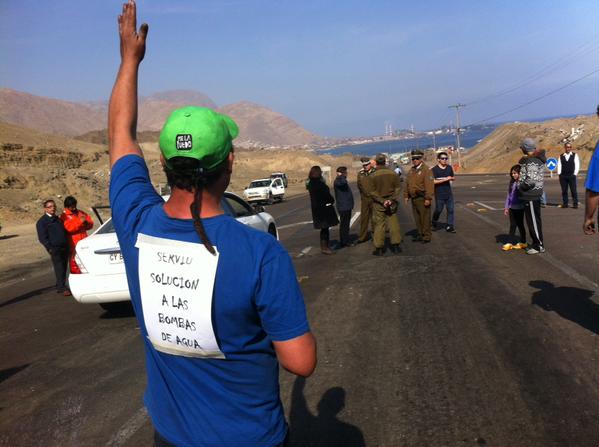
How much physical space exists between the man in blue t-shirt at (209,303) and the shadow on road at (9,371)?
15.3ft

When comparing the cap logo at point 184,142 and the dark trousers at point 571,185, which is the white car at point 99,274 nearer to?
the cap logo at point 184,142

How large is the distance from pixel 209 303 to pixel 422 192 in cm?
1070

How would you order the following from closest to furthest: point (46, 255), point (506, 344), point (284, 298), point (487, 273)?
1. point (284, 298)
2. point (506, 344)
3. point (487, 273)
4. point (46, 255)

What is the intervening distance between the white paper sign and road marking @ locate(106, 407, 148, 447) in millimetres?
2567

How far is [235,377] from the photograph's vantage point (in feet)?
5.76

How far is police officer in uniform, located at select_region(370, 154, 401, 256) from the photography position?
11031 mm

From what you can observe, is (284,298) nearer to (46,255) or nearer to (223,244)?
(223,244)

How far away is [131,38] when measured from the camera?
2.21m

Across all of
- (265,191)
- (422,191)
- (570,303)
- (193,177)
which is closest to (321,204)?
(422,191)

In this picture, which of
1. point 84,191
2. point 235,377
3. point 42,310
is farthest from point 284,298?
point 84,191

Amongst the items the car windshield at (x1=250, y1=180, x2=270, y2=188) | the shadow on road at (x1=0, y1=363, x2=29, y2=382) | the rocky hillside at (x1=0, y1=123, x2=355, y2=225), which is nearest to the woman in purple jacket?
the shadow on road at (x1=0, y1=363, x2=29, y2=382)

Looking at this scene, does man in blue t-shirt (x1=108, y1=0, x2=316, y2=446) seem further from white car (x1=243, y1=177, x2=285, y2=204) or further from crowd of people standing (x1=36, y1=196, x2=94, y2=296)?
white car (x1=243, y1=177, x2=285, y2=204)

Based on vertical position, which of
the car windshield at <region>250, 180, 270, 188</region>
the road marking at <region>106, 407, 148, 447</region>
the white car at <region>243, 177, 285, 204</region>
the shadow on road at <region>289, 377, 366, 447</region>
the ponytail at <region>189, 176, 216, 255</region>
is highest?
the ponytail at <region>189, 176, 216, 255</region>

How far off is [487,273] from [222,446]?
7.54 meters
